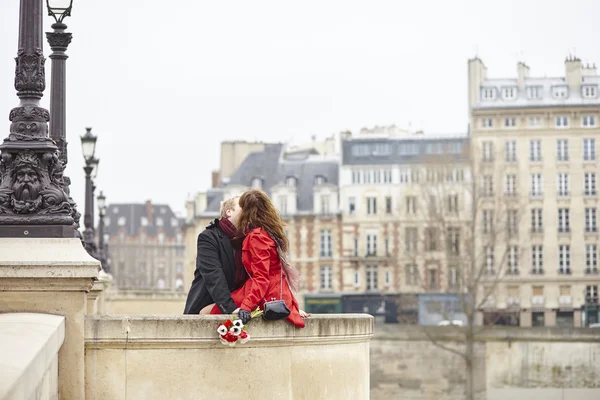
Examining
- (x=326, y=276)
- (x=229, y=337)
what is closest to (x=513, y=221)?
(x=326, y=276)

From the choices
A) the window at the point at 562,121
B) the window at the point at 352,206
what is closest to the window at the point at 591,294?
the window at the point at 562,121

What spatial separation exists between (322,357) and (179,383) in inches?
50.3

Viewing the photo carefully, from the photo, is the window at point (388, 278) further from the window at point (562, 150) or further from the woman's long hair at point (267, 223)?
the woman's long hair at point (267, 223)

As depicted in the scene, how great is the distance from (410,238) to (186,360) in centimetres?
7143

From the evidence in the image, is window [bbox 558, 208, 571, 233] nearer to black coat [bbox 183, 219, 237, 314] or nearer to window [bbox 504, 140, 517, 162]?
window [bbox 504, 140, 517, 162]

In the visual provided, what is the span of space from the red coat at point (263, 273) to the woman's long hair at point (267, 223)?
55 millimetres

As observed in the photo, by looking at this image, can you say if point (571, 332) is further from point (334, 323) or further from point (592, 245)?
point (334, 323)

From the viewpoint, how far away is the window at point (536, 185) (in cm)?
8219

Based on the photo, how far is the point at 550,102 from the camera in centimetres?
8231

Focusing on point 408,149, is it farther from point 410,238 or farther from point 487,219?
point 487,219

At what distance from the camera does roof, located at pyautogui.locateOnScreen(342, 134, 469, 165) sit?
277ft

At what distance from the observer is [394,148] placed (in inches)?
3346

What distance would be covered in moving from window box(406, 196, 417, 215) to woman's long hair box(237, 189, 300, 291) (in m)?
71.9


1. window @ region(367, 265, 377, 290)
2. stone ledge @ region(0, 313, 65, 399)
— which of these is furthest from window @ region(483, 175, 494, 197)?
stone ledge @ region(0, 313, 65, 399)
